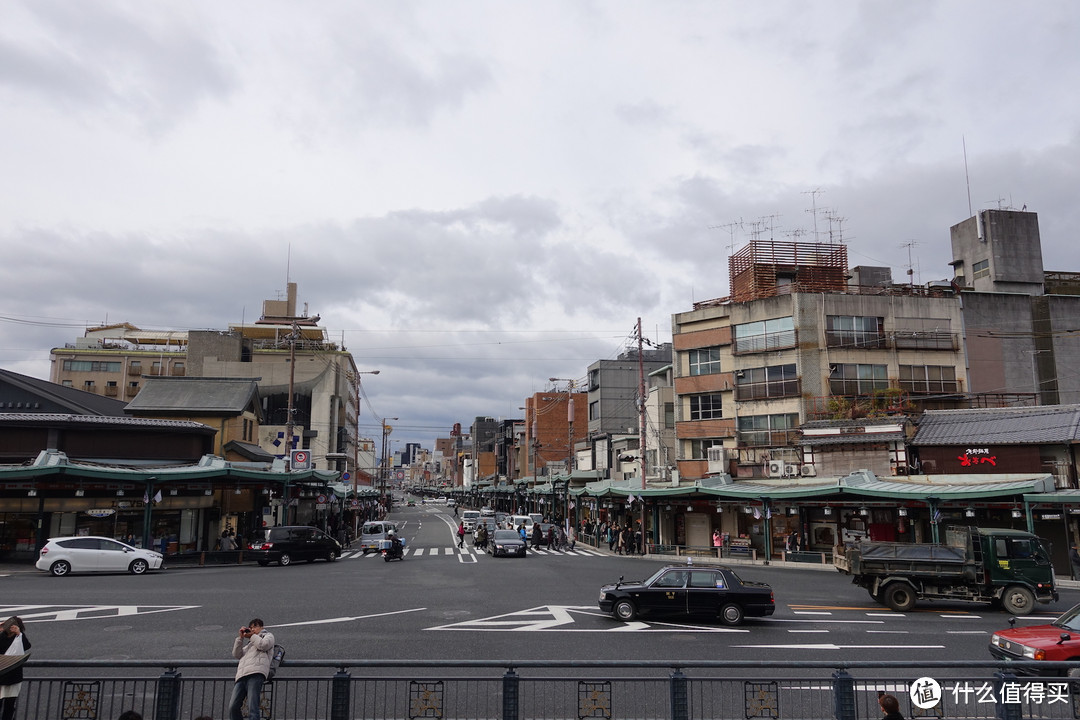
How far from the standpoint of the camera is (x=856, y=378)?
148 ft

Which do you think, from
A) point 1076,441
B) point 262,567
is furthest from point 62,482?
point 1076,441

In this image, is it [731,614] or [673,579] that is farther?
[673,579]

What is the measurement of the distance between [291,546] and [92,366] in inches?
3260

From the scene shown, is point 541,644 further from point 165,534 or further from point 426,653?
point 165,534

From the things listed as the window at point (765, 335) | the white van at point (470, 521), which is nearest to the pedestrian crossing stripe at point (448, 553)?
the white van at point (470, 521)

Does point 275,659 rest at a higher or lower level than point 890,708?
higher

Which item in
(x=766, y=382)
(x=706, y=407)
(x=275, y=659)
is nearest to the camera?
(x=275, y=659)

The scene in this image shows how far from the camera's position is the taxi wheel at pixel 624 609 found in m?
18.4

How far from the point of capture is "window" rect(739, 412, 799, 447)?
45.2 metres

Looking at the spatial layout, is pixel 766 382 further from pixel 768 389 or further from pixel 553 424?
pixel 553 424

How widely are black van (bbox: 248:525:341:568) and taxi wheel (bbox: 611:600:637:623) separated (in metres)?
20.7

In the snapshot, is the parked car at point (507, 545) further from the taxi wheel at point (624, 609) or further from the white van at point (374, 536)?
the taxi wheel at point (624, 609)

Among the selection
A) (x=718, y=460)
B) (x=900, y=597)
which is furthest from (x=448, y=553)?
(x=900, y=597)

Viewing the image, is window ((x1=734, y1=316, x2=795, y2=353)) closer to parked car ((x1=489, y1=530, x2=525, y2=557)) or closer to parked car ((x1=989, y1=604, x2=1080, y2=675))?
parked car ((x1=489, y1=530, x2=525, y2=557))
